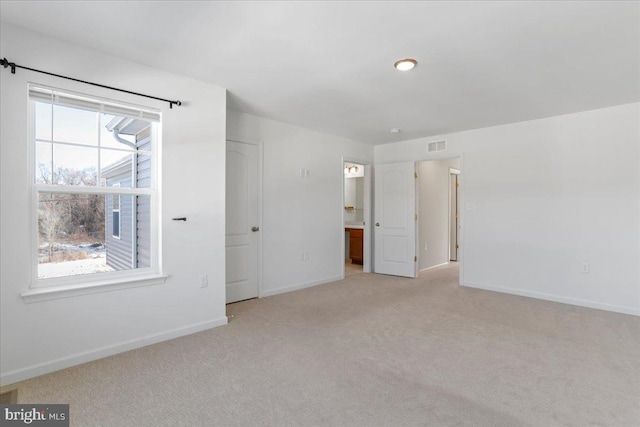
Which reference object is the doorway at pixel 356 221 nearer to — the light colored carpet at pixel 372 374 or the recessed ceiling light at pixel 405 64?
the light colored carpet at pixel 372 374

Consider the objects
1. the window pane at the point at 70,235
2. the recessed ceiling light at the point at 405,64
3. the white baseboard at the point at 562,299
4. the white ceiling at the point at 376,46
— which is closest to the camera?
the white ceiling at the point at 376,46

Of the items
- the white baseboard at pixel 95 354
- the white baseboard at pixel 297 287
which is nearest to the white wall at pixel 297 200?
the white baseboard at pixel 297 287

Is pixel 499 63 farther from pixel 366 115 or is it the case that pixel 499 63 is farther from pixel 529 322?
pixel 529 322

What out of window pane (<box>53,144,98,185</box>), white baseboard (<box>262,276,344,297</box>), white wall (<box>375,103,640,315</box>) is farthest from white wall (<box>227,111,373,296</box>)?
white wall (<box>375,103,640,315</box>)

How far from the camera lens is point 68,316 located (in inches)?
98.7

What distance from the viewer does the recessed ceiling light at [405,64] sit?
108 inches

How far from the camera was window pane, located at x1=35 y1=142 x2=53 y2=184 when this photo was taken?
2453mm

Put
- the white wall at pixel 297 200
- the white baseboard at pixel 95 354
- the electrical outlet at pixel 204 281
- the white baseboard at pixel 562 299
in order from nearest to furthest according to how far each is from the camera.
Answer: the white baseboard at pixel 95 354, the electrical outlet at pixel 204 281, the white baseboard at pixel 562 299, the white wall at pixel 297 200

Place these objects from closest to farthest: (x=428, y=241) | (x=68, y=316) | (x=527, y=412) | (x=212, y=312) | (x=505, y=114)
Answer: (x=527, y=412)
(x=68, y=316)
(x=212, y=312)
(x=505, y=114)
(x=428, y=241)

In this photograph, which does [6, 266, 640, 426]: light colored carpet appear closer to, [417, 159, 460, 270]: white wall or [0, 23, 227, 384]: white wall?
[0, 23, 227, 384]: white wall

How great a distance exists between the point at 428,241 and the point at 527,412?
15.4ft

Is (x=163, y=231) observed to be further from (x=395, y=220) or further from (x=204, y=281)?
(x=395, y=220)

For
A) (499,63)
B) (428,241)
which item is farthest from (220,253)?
(428,241)

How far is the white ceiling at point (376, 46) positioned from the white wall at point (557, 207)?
1.77 ft
